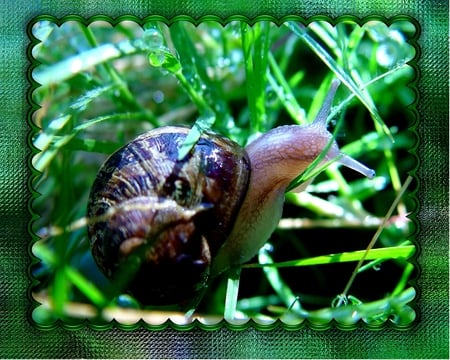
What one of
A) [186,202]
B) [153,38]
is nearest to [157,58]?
[153,38]

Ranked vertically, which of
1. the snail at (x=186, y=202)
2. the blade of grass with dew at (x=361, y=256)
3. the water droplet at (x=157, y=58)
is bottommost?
the blade of grass with dew at (x=361, y=256)

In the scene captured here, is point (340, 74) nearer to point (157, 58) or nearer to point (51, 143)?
point (157, 58)

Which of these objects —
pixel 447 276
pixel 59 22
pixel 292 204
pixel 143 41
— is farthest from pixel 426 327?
pixel 59 22

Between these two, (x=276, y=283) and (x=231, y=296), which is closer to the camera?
(x=231, y=296)

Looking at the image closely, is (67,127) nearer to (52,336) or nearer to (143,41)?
(143,41)

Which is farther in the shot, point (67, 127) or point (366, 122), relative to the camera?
point (366, 122)

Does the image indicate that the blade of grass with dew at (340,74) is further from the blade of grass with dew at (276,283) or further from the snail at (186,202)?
the blade of grass with dew at (276,283)

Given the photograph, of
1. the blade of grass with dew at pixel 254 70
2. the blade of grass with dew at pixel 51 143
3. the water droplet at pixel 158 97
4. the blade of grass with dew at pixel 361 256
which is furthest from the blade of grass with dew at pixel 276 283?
the water droplet at pixel 158 97
